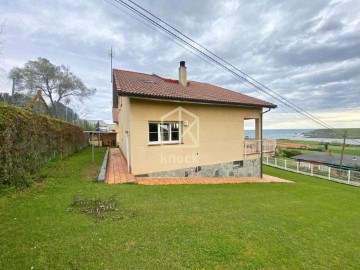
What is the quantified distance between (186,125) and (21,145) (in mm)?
6395

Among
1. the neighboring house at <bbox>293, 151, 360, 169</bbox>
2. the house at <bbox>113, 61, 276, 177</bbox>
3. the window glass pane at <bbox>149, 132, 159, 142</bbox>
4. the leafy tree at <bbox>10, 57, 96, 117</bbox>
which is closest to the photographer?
the house at <bbox>113, 61, 276, 177</bbox>

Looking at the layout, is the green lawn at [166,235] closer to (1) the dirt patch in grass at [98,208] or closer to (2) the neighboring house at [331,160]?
(1) the dirt patch in grass at [98,208]

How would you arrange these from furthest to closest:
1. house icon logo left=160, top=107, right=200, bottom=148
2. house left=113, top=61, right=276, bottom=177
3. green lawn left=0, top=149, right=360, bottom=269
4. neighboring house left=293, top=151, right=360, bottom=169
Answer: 1. neighboring house left=293, top=151, right=360, bottom=169
2. house icon logo left=160, top=107, right=200, bottom=148
3. house left=113, top=61, right=276, bottom=177
4. green lawn left=0, top=149, right=360, bottom=269

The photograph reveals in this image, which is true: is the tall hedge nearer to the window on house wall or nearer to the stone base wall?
the stone base wall

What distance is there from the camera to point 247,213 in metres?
5.04

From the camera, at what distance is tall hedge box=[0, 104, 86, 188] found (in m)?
5.29

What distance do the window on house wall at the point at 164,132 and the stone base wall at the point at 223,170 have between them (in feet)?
4.78

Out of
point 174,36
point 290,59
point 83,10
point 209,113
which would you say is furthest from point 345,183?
point 83,10

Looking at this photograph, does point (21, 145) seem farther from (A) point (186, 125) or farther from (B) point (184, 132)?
(A) point (186, 125)

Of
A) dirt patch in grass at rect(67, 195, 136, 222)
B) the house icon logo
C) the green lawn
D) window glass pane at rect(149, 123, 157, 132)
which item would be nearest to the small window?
→ the house icon logo

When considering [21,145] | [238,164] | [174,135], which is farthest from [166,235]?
[238,164]

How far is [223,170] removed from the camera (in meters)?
11.8

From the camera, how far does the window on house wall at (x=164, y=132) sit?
9219 millimetres

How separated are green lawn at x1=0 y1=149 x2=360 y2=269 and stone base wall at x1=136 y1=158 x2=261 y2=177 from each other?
163 inches
